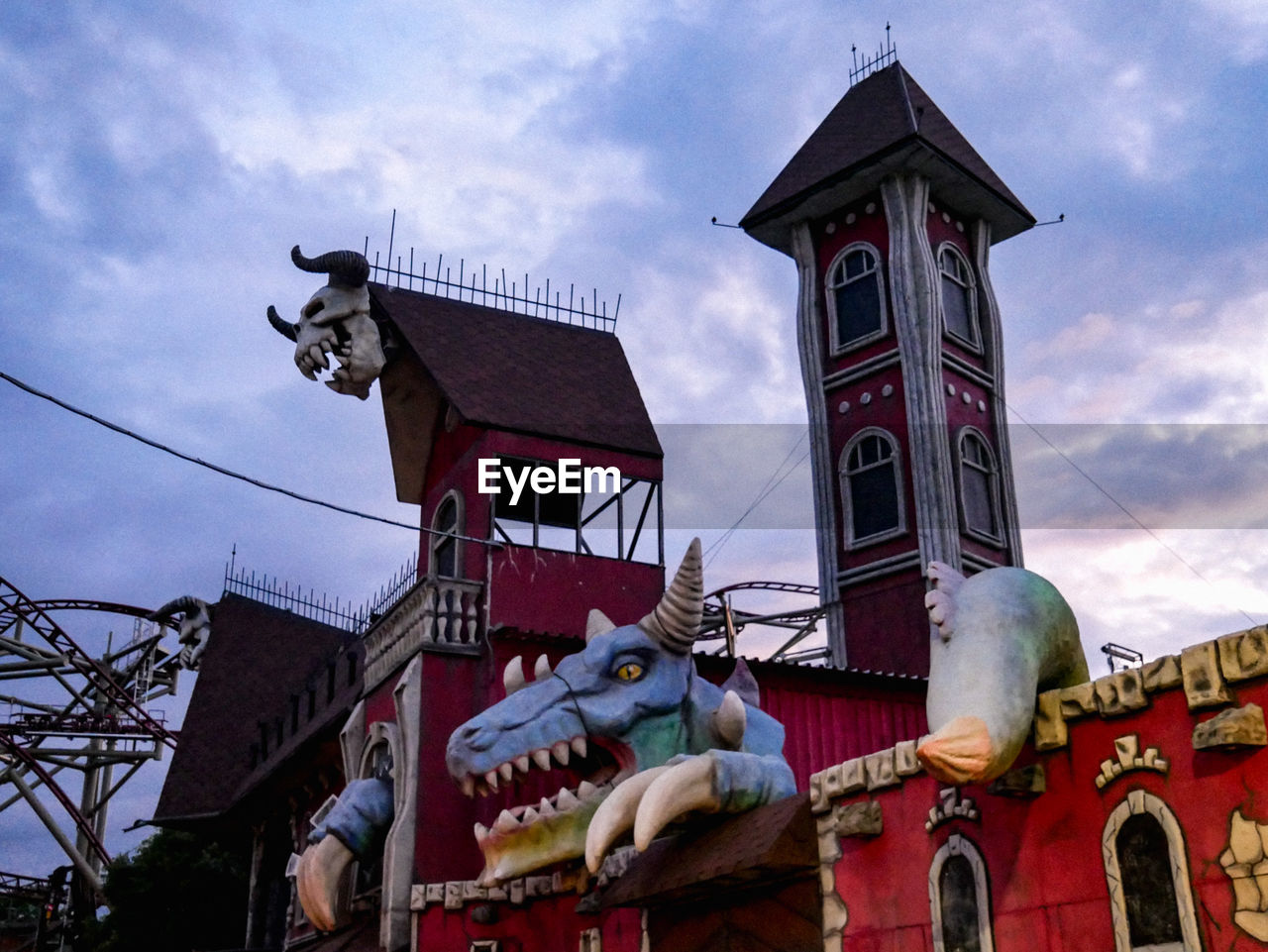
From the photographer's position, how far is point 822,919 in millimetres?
8398

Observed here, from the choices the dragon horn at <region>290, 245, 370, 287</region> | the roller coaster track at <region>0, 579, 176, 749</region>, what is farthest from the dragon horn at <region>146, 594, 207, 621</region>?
the dragon horn at <region>290, 245, 370, 287</region>

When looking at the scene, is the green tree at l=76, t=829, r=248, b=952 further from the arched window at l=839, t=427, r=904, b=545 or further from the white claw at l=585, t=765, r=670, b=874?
the white claw at l=585, t=765, r=670, b=874

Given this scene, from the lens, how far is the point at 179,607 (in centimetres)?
3766

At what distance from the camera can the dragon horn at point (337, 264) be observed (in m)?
16.3

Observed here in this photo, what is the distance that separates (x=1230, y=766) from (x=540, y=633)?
31.3 ft

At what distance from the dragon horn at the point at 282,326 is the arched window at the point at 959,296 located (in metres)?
10.7

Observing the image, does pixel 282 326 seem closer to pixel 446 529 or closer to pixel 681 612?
pixel 446 529

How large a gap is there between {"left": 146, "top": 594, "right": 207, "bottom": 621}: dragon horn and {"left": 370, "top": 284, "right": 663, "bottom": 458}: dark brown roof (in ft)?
69.7

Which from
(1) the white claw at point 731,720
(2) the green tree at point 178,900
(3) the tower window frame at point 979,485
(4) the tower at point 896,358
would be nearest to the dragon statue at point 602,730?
(1) the white claw at point 731,720

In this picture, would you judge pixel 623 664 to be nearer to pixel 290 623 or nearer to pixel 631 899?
pixel 631 899

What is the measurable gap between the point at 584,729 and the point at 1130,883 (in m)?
4.95

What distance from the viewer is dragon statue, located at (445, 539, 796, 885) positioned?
33.7 feet

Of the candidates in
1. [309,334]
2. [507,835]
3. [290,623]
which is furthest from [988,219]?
[507,835]

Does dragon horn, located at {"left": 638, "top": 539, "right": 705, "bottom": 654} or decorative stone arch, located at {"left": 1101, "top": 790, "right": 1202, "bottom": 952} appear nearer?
decorative stone arch, located at {"left": 1101, "top": 790, "right": 1202, "bottom": 952}
